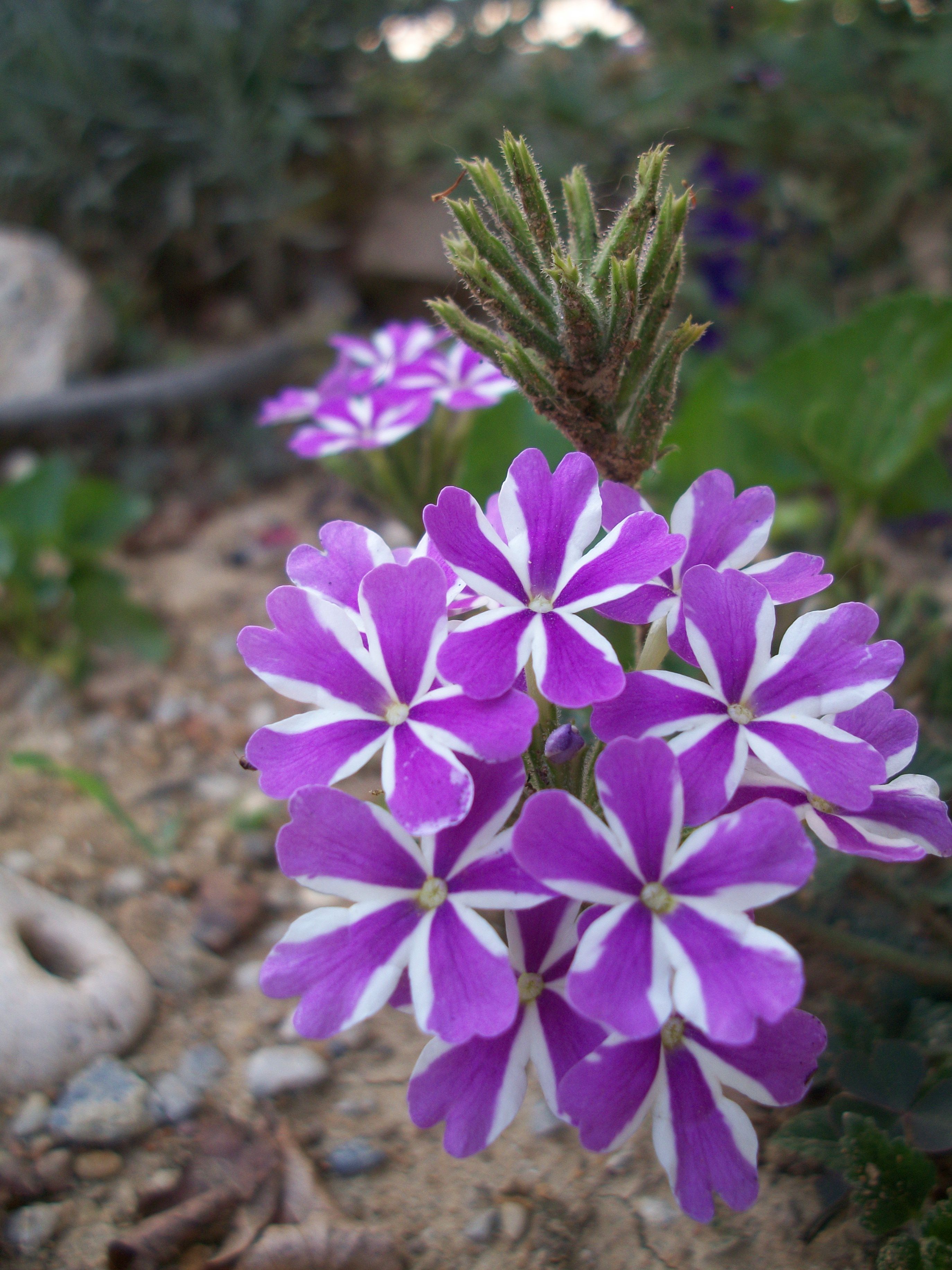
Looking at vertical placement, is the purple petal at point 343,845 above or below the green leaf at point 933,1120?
above

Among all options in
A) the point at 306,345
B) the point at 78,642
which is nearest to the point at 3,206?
the point at 306,345

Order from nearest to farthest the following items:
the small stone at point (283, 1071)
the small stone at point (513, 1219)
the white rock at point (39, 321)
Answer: the small stone at point (513, 1219) → the small stone at point (283, 1071) → the white rock at point (39, 321)

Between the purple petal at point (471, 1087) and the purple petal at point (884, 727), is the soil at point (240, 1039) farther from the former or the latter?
the purple petal at point (884, 727)

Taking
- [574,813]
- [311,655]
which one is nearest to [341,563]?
[311,655]

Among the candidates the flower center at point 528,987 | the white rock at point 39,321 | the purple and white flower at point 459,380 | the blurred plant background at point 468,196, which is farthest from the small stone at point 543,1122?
the white rock at point 39,321

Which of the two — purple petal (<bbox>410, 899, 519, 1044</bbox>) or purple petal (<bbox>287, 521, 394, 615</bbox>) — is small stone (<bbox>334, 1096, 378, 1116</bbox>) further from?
purple petal (<bbox>287, 521, 394, 615</bbox>)

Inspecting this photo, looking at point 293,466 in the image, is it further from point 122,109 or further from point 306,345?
point 122,109

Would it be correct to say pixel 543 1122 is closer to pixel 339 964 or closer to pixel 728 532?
pixel 339 964

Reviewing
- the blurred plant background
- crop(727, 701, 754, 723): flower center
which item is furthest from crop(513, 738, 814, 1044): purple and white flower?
the blurred plant background
